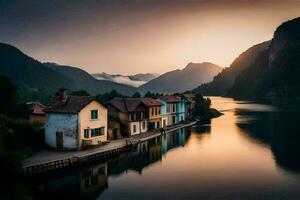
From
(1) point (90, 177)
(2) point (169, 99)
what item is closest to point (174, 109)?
(2) point (169, 99)

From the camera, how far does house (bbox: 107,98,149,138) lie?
67375 mm

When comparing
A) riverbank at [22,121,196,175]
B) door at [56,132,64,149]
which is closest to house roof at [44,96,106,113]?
door at [56,132,64,149]

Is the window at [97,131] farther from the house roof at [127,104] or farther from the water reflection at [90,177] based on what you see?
the house roof at [127,104]

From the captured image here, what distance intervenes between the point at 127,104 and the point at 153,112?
30.6 feet

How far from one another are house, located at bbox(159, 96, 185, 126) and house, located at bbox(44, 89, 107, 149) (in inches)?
1371

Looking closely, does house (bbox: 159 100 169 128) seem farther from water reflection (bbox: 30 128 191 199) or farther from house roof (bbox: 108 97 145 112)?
water reflection (bbox: 30 128 191 199)

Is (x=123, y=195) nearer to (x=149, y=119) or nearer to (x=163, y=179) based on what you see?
(x=163, y=179)

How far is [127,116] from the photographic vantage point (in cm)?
6769

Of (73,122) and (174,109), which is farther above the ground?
(174,109)

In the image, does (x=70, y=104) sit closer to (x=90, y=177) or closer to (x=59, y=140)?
Result: (x=59, y=140)

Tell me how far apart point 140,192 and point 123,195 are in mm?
2126

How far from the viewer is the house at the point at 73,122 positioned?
1986 inches

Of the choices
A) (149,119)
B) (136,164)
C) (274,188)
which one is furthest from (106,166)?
(149,119)

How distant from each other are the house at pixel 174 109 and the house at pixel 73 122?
3482 cm
